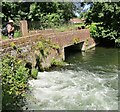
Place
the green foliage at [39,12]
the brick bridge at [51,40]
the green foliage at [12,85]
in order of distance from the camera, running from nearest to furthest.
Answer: the green foliage at [12,85] < the brick bridge at [51,40] < the green foliage at [39,12]

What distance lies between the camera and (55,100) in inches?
431

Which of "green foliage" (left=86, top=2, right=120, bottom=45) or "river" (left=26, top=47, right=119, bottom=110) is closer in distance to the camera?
"river" (left=26, top=47, right=119, bottom=110)

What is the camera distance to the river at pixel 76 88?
34.1ft

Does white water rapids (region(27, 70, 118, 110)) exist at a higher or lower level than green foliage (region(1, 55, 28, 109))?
lower

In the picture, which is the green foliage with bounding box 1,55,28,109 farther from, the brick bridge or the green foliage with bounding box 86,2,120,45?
the green foliage with bounding box 86,2,120,45

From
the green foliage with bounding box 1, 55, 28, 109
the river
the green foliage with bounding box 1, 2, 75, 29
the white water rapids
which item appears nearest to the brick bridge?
the river

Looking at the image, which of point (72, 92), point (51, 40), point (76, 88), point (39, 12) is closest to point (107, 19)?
point (39, 12)

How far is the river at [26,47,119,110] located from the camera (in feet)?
34.1

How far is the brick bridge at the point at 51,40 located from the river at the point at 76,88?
1.15 metres

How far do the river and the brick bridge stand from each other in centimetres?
115

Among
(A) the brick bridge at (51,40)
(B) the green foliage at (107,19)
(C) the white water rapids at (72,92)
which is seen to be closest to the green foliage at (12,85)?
(C) the white water rapids at (72,92)

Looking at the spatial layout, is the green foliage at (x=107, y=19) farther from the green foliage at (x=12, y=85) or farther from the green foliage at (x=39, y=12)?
the green foliage at (x=12, y=85)

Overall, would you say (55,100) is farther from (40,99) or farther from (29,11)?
(29,11)

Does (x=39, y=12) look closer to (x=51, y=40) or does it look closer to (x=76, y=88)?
(x=51, y=40)
